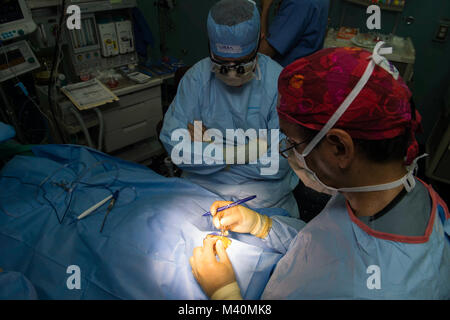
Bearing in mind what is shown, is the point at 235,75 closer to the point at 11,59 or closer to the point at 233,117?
the point at 233,117

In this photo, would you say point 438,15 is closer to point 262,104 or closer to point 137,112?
point 262,104

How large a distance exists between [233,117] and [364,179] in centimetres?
99

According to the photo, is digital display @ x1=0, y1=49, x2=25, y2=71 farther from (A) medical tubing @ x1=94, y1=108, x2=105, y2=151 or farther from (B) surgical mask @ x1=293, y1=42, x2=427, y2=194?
(B) surgical mask @ x1=293, y1=42, x2=427, y2=194

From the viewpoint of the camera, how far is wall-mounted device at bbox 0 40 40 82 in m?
1.91

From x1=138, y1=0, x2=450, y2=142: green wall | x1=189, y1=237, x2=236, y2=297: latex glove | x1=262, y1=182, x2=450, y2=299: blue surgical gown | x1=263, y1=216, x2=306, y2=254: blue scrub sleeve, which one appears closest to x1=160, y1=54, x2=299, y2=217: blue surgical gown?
x1=263, y1=216, x2=306, y2=254: blue scrub sleeve

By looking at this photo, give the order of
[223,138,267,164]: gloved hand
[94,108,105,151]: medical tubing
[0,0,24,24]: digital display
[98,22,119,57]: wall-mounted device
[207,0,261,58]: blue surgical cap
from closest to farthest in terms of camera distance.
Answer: [207,0,261,58]: blue surgical cap
[223,138,267,164]: gloved hand
[0,0,24,24]: digital display
[94,108,105,151]: medical tubing
[98,22,119,57]: wall-mounted device

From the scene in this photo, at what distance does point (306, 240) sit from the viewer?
0.96 m

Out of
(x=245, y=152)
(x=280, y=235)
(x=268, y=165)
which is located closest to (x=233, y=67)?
(x=245, y=152)

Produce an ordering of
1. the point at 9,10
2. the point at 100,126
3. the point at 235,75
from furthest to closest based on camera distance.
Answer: the point at 100,126
the point at 9,10
the point at 235,75

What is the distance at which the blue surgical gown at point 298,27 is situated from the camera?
73.2 inches

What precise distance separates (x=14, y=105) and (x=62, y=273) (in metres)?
1.85

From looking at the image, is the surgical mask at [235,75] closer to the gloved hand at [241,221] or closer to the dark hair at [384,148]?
the gloved hand at [241,221]

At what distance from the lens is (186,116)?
1.64 metres

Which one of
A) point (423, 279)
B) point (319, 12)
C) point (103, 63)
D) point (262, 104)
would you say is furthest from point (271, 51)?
point (423, 279)
